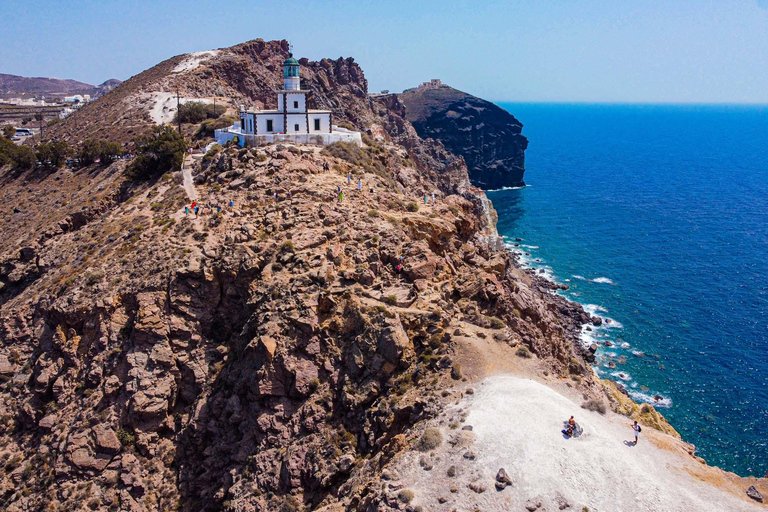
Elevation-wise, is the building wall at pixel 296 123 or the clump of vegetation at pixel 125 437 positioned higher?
the building wall at pixel 296 123

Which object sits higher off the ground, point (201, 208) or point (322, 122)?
point (322, 122)

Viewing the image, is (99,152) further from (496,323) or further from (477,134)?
(477,134)

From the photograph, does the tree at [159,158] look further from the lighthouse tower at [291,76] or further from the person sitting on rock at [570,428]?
the person sitting on rock at [570,428]

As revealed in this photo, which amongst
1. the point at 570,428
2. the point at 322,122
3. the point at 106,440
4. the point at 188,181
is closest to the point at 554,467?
the point at 570,428

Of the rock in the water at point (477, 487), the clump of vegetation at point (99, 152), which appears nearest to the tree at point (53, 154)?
the clump of vegetation at point (99, 152)

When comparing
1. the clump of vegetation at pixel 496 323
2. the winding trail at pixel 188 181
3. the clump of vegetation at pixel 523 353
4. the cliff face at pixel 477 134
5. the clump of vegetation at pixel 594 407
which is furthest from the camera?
the cliff face at pixel 477 134

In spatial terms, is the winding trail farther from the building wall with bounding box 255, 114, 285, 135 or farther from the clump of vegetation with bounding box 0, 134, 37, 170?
the clump of vegetation with bounding box 0, 134, 37, 170

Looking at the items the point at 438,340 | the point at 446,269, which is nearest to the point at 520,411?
the point at 438,340
